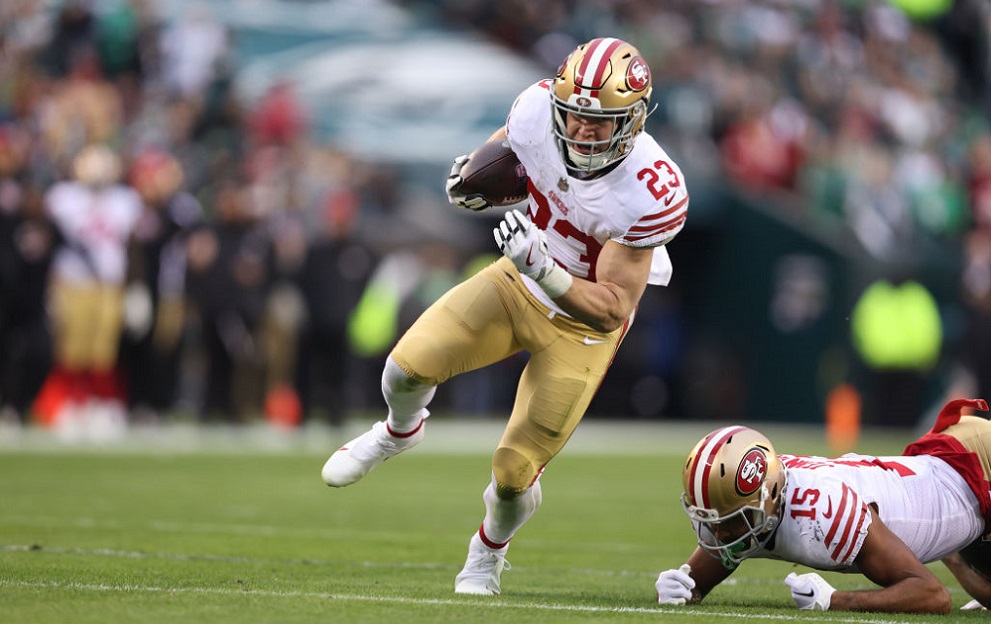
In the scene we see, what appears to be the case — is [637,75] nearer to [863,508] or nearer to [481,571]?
[863,508]

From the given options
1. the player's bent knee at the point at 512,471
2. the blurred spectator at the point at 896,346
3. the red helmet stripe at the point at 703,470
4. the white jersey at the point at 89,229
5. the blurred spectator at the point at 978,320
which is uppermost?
the red helmet stripe at the point at 703,470

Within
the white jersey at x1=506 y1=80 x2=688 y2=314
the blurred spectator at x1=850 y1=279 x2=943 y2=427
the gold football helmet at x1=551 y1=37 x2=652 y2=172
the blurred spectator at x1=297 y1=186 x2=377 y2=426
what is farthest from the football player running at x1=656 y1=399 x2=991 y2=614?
the blurred spectator at x1=850 y1=279 x2=943 y2=427

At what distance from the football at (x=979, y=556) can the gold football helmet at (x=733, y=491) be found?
87cm

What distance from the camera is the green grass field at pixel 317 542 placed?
16.1 feet

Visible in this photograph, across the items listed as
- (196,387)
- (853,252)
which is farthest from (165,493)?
(853,252)

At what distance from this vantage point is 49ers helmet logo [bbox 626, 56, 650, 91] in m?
5.45

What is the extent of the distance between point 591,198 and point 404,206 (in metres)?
11.4

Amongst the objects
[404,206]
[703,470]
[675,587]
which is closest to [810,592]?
[675,587]

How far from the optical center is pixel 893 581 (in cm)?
514

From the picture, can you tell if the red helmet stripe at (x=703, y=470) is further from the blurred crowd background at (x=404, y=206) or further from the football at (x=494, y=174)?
the blurred crowd background at (x=404, y=206)

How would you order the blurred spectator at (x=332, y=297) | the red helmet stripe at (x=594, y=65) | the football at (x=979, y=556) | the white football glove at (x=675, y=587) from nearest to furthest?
1. the white football glove at (x=675, y=587)
2. the red helmet stripe at (x=594, y=65)
3. the football at (x=979, y=556)
4. the blurred spectator at (x=332, y=297)

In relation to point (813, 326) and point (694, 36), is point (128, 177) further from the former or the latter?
point (694, 36)

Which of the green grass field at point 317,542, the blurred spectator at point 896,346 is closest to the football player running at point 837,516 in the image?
the green grass field at point 317,542

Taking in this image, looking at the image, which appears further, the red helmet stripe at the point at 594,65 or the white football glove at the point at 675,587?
the red helmet stripe at the point at 594,65
